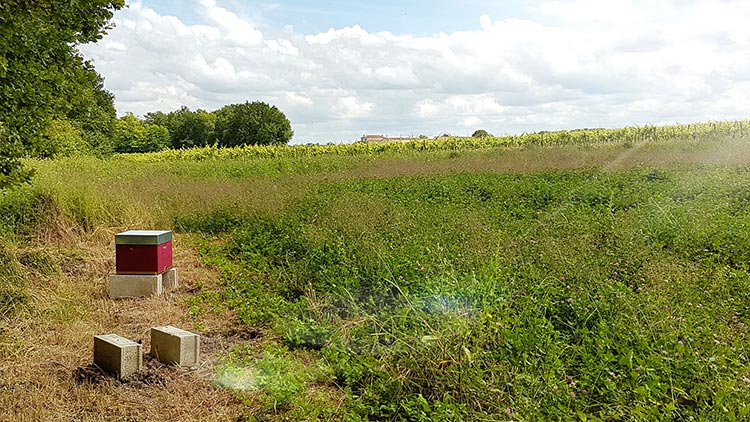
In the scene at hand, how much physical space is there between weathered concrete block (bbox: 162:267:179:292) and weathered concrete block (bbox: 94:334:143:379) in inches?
92.3

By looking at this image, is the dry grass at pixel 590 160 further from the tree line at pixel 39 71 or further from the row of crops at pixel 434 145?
the row of crops at pixel 434 145

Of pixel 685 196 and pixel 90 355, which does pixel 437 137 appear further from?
pixel 90 355

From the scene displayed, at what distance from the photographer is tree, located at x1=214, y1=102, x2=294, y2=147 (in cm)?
6175

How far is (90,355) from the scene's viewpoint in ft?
14.1

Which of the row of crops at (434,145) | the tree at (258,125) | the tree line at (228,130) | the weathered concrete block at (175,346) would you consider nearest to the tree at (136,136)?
the tree line at (228,130)

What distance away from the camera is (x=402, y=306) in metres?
4.43

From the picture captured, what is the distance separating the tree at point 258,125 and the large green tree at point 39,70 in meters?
54.3

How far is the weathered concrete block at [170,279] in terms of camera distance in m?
6.34

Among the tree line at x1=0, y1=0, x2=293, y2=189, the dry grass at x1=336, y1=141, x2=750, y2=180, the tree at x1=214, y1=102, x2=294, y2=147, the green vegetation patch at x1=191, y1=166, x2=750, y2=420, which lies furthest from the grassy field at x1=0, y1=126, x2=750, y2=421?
the tree at x1=214, y1=102, x2=294, y2=147

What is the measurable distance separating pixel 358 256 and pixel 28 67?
4074mm

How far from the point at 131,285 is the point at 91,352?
1.69 m

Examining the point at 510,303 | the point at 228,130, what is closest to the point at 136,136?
the point at 228,130

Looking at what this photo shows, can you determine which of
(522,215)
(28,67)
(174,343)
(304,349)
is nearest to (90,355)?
(174,343)

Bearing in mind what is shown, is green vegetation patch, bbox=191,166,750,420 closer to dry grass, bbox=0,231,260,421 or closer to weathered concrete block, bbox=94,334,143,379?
dry grass, bbox=0,231,260,421
